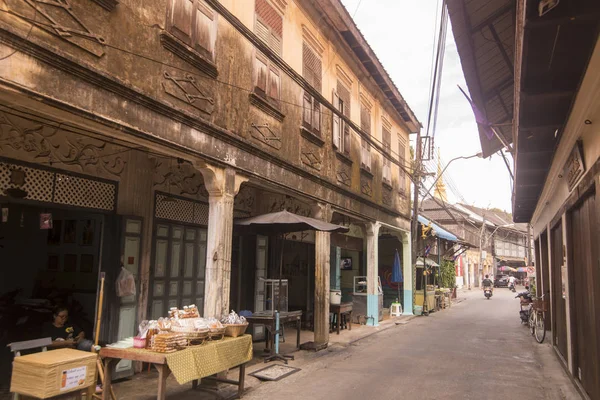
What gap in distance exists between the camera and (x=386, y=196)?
1669 cm

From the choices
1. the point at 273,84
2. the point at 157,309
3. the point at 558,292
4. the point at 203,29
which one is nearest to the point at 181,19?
the point at 203,29

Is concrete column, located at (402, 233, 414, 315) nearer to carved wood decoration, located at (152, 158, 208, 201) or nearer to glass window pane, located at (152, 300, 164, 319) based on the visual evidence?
carved wood decoration, located at (152, 158, 208, 201)

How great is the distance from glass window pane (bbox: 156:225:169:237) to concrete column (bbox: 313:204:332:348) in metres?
3.79

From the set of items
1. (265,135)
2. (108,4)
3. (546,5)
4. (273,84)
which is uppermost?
(273,84)

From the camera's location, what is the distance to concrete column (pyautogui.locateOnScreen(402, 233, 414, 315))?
19.0 metres

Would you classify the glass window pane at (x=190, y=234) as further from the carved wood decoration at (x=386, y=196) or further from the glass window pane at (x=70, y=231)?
the carved wood decoration at (x=386, y=196)

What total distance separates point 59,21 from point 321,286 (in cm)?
783

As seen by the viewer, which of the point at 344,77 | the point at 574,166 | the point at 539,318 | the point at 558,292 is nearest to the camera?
the point at 574,166

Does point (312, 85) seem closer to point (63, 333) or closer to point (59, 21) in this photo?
point (59, 21)

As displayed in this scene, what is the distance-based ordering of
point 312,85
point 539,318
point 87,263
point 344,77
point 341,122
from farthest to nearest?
point 539,318
point 344,77
point 341,122
point 312,85
point 87,263

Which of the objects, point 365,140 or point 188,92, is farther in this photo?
point 365,140

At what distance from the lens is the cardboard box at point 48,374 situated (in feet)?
14.6

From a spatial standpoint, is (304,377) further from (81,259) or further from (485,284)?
(485,284)

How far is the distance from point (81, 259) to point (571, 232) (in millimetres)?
8604
